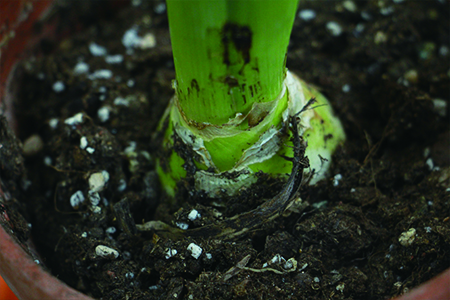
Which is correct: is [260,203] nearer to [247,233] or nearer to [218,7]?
[247,233]

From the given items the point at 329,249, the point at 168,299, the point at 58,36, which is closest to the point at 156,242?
the point at 168,299

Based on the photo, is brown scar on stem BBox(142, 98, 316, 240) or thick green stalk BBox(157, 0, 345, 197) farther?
brown scar on stem BBox(142, 98, 316, 240)

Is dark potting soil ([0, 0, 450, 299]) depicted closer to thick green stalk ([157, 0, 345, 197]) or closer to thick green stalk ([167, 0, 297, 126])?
thick green stalk ([157, 0, 345, 197])

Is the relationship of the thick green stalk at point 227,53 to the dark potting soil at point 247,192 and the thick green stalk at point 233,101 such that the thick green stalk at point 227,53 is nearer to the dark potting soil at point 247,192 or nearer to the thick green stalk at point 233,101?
the thick green stalk at point 233,101

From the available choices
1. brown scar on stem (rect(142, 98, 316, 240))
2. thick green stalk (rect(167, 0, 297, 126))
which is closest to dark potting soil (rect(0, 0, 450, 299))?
brown scar on stem (rect(142, 98, 316, 240))

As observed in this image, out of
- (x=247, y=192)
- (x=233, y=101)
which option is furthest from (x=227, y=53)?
(x=247, y=192)

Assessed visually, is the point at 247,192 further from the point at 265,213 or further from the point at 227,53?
the point at 227,53
